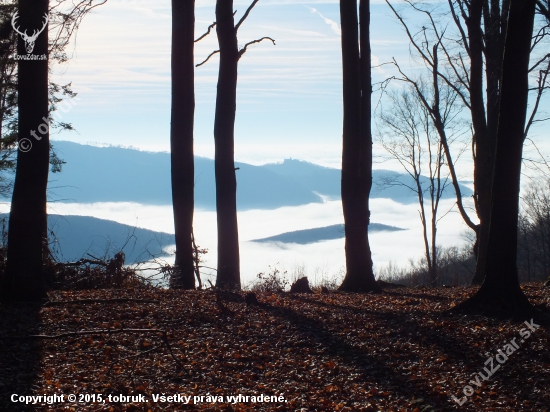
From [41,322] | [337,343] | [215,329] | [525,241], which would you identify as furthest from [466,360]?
[525,241]

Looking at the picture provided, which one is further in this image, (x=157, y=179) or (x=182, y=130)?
(x=157, y=179)

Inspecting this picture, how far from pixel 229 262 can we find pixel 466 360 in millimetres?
7932

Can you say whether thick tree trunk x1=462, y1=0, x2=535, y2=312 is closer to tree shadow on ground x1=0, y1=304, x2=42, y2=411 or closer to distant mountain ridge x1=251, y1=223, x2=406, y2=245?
tree shadow on ground x1=0, y1=304, x2=42, y2=411

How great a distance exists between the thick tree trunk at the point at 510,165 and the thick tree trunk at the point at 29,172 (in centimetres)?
663

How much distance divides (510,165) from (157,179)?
59193mm

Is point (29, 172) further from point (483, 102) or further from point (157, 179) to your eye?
point (157, 179)

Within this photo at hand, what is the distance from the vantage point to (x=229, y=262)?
508 inches

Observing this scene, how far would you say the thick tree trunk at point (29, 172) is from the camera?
7.84m

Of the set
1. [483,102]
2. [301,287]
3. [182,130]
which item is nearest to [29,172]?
[182,130]

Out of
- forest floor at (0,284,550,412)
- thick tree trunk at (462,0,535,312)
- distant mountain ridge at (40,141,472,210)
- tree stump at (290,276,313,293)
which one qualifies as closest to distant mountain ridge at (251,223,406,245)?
distant mountain ridge at (40,141,472,210)

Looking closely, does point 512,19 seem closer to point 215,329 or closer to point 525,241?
point 215,329

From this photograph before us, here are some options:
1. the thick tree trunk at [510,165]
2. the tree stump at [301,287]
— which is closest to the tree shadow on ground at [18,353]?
the tree stump at [301,287]

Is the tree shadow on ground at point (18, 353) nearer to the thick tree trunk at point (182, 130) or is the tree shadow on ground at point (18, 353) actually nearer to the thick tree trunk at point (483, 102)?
the thick tree trunk at point (182, 130)

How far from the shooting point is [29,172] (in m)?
7.90
